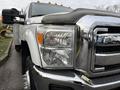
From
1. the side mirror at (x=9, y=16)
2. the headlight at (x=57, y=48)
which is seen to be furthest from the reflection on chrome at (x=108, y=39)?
the side mirror at (x=9, y=16)

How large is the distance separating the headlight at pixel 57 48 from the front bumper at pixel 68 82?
9cm

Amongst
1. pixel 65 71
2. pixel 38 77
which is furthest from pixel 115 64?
pixel 38 77

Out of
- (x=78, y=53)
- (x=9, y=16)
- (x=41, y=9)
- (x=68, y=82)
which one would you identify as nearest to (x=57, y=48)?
(x=78, y=53)

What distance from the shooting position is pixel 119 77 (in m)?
2.64

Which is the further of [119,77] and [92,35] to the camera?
[119,77]

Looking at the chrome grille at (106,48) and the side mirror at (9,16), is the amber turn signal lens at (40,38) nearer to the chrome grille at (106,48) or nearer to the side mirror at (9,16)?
the chrome grille at (106,48)

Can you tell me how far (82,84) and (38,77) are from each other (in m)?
0.50

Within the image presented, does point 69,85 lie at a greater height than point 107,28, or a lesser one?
lesser

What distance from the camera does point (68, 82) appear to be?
7.83 feet

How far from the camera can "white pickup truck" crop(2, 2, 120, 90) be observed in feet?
7.89

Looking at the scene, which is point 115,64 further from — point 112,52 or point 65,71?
point 65,71

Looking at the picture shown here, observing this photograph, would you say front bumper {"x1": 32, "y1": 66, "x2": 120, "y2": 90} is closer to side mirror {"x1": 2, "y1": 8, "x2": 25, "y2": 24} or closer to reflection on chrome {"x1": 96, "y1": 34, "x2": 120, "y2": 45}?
reflection on chrome {"x1": 96, "y1": 34, "x2": 120, "y2": 45}

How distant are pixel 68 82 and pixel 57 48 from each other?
1.27 feet

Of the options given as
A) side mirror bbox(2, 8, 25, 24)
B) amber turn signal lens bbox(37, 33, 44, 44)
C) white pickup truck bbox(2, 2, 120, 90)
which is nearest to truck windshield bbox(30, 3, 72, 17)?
side mirror bbox(2, 8, 25, 24)
